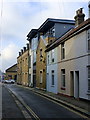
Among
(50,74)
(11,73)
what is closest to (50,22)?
(50,74)

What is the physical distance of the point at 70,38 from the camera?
2122 cm

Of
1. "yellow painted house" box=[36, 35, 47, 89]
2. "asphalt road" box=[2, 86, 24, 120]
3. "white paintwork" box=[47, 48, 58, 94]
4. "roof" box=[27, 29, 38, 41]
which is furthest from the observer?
"roof" box=[27, 29, 38, 41]

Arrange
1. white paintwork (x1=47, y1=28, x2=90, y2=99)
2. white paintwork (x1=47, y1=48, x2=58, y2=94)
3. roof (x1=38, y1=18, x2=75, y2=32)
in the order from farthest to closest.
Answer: roof (x1=38, y1=18, x2=75, y2=32)
white paintwork (x1=47, y1=48, x2=58, y2=94)
white paintwork (x1=47, y1=28, x2=90, y2=99)

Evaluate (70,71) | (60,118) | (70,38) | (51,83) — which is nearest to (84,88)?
(70,71)

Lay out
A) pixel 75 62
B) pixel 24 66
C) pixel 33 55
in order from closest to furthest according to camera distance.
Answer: pixel 75 62 → pixel 33 55 → pixel 24 66

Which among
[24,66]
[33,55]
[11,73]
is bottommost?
[11,73]

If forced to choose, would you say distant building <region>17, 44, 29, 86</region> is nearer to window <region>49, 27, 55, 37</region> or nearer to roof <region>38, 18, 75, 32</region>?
roof <region>38, 18, 75, 32</region>

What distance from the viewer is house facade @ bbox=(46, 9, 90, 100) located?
1750cm

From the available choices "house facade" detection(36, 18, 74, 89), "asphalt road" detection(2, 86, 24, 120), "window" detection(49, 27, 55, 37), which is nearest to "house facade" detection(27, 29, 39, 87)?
"house facade" detection(36, 18, 74, 89)

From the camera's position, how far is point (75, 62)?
1980cm

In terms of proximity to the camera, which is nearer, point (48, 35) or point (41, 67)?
point (48, 35)

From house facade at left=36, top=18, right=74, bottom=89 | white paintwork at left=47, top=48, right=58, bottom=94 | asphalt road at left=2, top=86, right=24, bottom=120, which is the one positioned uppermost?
house facade at left=36, top=18, right=74, bottom=89

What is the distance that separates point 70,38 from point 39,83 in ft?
51.5

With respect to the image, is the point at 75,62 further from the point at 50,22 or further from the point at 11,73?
the point at 11,73
